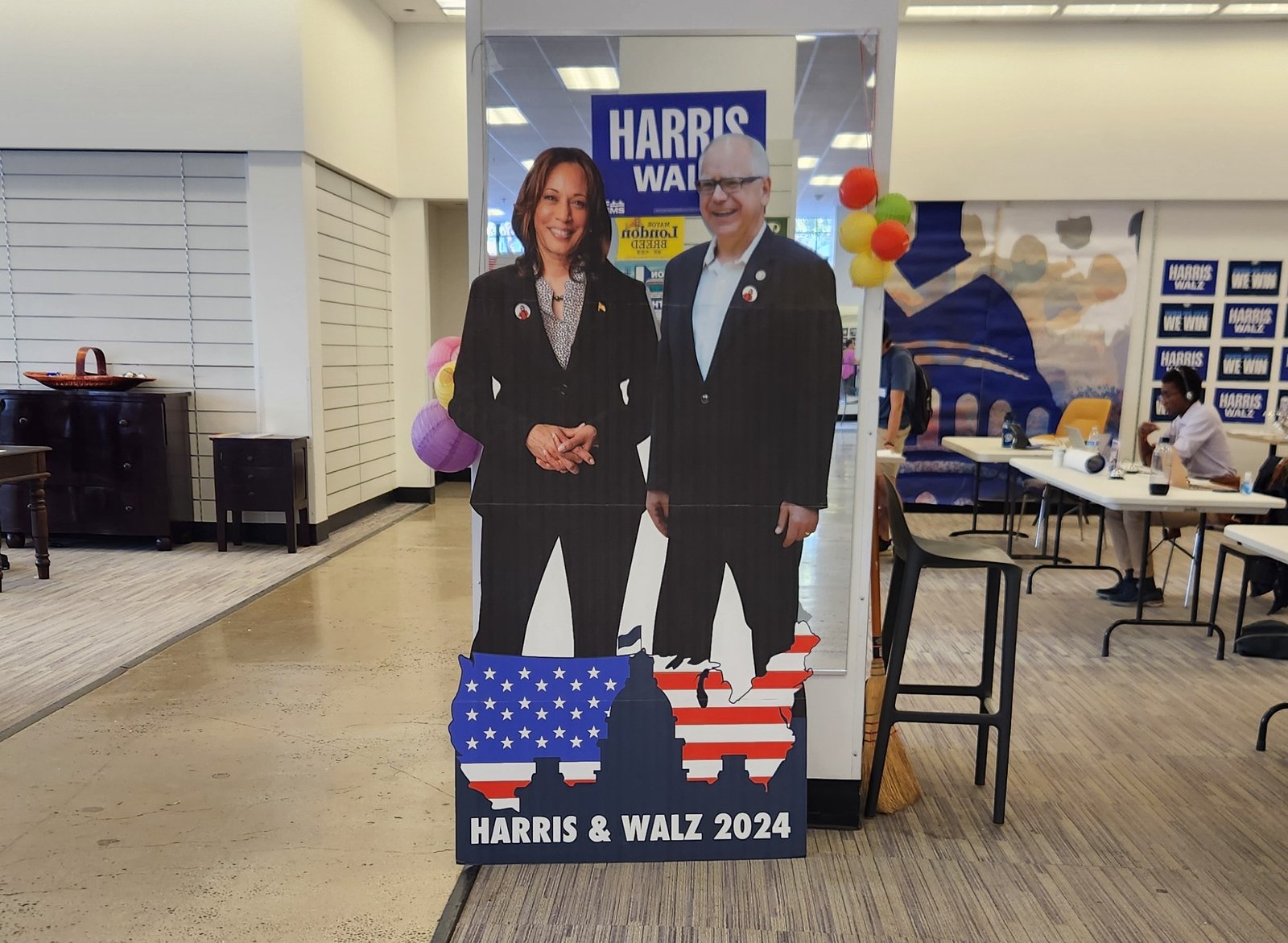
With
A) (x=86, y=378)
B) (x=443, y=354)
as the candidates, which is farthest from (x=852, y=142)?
(x=86, y=378)

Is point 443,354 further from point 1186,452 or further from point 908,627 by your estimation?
point 1186,452

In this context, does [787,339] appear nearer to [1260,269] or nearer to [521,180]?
[521,180]

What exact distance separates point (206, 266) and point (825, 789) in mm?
6117

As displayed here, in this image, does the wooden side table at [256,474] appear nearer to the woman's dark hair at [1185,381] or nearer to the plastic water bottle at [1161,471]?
the plastic water bottle at [1161,471]

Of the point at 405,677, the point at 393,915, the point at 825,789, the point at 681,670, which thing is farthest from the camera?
the point at 405,677

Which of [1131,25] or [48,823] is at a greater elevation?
[1131,25]

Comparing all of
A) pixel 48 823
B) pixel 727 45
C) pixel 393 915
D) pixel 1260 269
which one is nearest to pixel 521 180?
pixel 727 45

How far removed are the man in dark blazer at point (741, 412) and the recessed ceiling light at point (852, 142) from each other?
227mm

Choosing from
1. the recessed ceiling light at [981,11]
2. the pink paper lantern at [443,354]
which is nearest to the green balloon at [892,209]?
the pink paper lantern at [443,354]

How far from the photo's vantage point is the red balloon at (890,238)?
2.40 m

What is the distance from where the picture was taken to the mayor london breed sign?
2373 millimetres

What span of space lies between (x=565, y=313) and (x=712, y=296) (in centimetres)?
42

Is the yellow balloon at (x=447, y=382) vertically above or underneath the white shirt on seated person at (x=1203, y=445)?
above

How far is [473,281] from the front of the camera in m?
2.44
